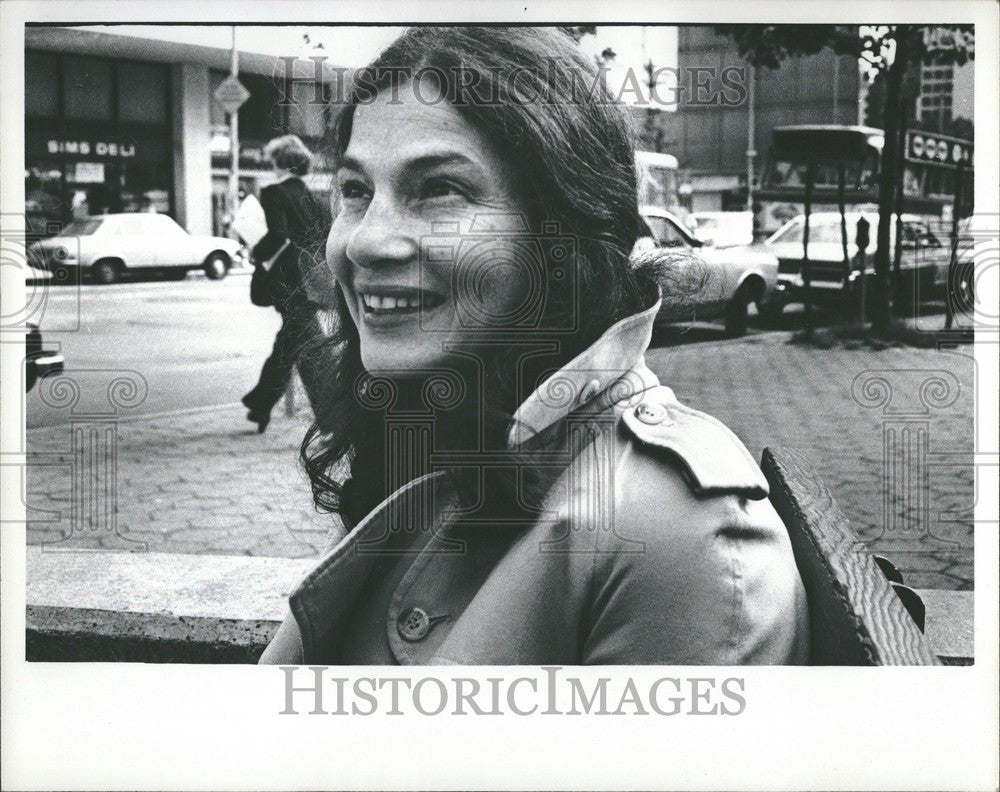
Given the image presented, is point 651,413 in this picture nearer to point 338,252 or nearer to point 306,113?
point 338,252

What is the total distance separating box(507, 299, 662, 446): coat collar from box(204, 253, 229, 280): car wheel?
1.09m

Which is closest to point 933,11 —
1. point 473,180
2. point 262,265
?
point 473,180

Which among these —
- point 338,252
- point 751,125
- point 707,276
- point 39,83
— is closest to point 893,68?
point 751,125

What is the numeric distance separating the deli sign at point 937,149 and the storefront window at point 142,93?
222 centimetres

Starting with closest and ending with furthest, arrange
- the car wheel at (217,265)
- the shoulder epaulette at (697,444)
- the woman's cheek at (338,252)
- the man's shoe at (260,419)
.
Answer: the shoulder epaulette at (697,444) → the woman's cheek at (338,252) → the car wheel at (217,265) → the man's shoe at (260,419)

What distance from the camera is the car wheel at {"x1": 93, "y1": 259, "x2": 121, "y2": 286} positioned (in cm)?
365

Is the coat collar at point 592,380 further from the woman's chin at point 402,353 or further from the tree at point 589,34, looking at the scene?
the tree at point 589,34

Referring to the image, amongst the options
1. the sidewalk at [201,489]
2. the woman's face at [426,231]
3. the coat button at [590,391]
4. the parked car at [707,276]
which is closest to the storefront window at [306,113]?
the woman's face at [426,231]

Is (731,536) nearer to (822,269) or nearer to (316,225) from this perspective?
(822,269)

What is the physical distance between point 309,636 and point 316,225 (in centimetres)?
117

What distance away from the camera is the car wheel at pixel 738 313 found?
11.9 feet

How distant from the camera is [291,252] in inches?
145

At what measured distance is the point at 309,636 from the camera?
3.21 metres

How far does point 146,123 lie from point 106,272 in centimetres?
55
